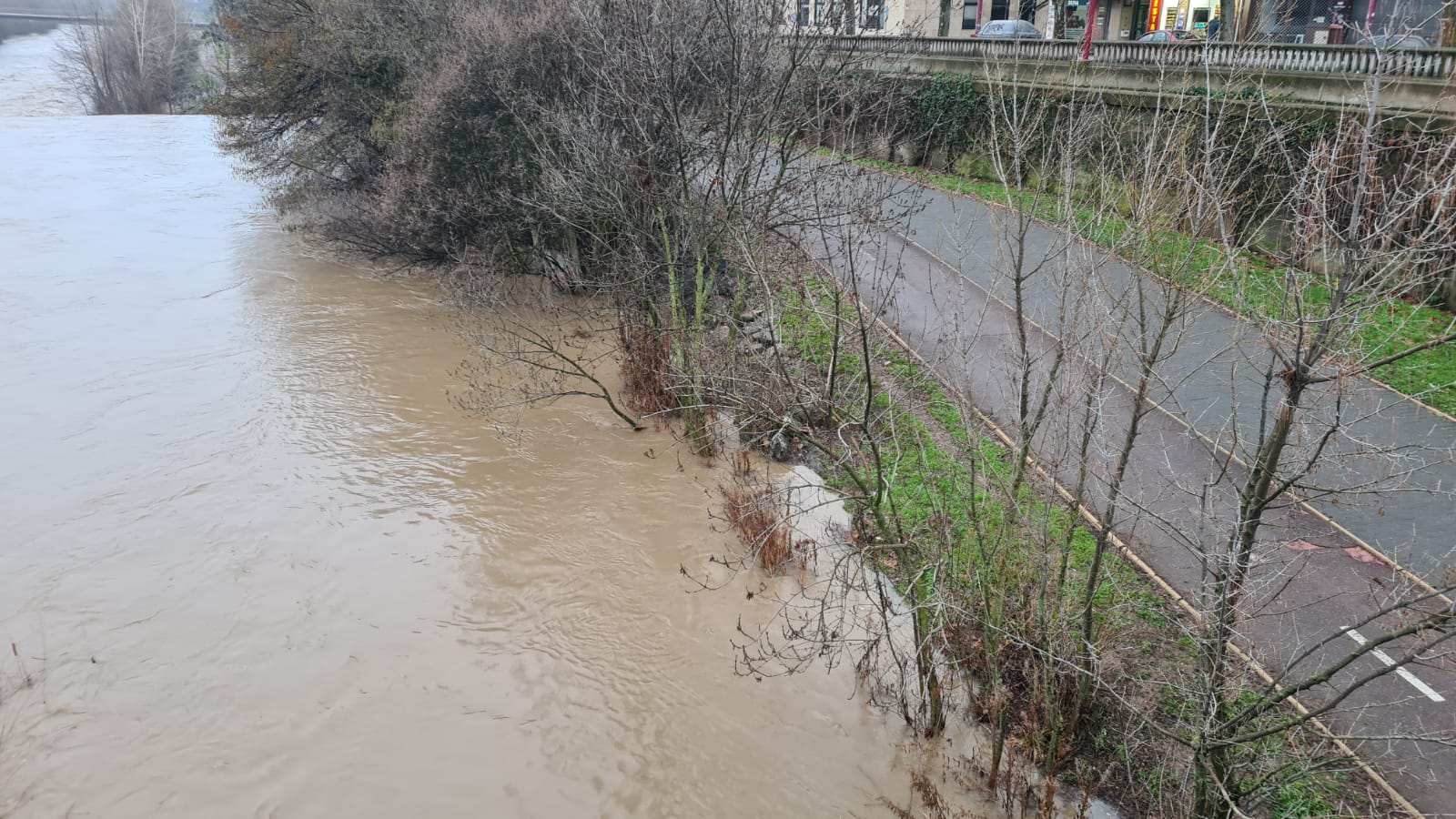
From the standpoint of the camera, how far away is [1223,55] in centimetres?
1595

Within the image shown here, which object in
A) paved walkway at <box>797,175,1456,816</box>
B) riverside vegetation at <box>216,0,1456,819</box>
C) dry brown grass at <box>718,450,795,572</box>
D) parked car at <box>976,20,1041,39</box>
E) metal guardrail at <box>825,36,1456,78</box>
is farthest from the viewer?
parked car at <box>976,20,1041,39</box>

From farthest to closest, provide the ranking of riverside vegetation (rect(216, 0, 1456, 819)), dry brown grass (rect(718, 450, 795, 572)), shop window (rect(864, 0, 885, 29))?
shop window (rect(864, 0, 885, 29)) < dry brown grass (rect(718, 450, 795, 572)) < riverside vegetation (rect(216, 0, 1456, 819))

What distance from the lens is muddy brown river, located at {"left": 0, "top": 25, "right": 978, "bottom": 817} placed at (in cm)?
779

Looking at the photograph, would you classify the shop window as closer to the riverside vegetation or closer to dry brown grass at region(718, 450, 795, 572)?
the riverside vegetation

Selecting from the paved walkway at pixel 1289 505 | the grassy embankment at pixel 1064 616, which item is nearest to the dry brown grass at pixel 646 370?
the paved walkway at pixel 1289 505

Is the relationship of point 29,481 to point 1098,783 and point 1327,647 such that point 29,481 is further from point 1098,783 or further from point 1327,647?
point 1327,647

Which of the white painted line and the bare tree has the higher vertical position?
the bare tree

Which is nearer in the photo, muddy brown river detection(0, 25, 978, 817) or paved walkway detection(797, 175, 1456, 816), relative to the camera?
paved walkway detection(797, 175, 1456, 816)

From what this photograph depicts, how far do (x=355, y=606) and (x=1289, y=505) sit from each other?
8.29m

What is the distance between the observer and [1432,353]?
499 inches

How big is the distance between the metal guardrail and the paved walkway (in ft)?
10.7

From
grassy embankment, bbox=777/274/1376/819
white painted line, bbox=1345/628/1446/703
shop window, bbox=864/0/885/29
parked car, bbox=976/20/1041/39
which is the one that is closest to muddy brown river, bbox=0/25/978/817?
grassy embankment, bbox=777/274/1376/819

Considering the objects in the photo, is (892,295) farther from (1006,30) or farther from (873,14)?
(1006,30)

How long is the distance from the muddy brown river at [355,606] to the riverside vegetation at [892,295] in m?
0.77
